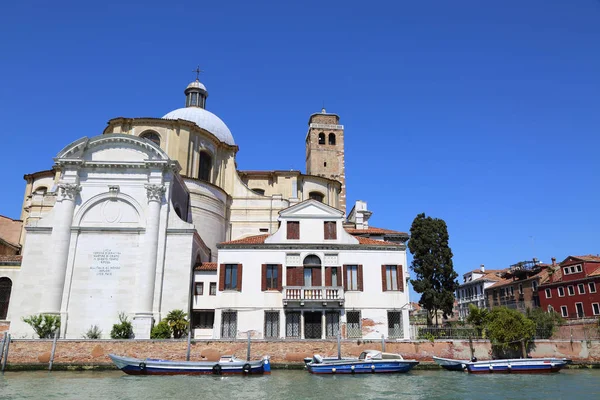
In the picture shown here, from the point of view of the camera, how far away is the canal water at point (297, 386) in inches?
644

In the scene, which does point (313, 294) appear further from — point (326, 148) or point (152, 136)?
point (326, 148)

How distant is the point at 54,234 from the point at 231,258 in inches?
464

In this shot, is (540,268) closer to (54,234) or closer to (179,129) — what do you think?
(179,129)

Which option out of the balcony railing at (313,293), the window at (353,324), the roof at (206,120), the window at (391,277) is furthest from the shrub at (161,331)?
the roof at (206,120)

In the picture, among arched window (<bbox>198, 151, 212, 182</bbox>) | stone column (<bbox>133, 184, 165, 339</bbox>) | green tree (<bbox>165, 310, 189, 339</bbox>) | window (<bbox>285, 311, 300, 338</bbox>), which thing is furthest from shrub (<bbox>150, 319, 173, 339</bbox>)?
arched window (<bbox>198, 151, 212, 182</bbox>)

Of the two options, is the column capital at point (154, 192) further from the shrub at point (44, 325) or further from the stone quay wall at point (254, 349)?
the stone quay wall at point (254, 349)

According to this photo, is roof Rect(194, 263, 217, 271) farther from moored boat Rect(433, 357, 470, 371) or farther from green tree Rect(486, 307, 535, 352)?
green tree Rect(486, 307, 535, 352)

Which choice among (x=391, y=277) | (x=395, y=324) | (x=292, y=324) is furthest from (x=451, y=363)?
(x=292, y=324)

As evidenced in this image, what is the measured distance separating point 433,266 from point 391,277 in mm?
8371

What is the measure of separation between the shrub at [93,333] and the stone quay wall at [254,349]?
2807mm

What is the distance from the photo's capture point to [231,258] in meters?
28.6

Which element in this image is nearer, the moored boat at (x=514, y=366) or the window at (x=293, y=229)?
the moored boat at (x=514, y=366)

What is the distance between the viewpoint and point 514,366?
23.9m

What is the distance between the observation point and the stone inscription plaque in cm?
2956
